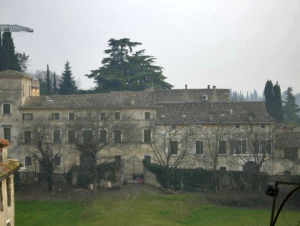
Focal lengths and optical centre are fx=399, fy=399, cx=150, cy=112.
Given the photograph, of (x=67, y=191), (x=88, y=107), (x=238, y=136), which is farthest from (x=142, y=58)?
(x=67, y=191)

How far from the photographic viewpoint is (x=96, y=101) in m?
40.7

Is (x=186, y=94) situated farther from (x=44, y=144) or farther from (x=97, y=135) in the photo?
(x=44, y=144)

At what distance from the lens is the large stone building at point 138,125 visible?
37.0 metres

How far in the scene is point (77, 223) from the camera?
25.7 meters

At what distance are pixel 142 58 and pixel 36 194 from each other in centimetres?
3126

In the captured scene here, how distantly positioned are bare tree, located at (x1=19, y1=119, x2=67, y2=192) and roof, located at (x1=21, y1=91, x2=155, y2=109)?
2.14 meters

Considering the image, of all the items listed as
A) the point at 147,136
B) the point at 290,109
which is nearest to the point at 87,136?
the point at 147,136

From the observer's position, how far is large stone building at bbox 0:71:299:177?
37.0m

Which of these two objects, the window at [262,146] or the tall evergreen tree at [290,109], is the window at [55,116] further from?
the tall evergreen tree at [290,109]

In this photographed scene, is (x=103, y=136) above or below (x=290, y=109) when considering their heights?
below

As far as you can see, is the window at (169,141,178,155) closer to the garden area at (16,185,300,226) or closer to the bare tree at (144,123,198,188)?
the bare tree at (144,123,198,188)

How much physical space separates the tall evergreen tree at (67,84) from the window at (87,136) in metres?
27.6

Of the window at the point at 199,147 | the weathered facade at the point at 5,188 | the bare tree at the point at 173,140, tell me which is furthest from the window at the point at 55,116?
the weathered facade at the point at 5,188

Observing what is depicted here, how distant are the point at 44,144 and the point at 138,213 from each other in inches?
490
